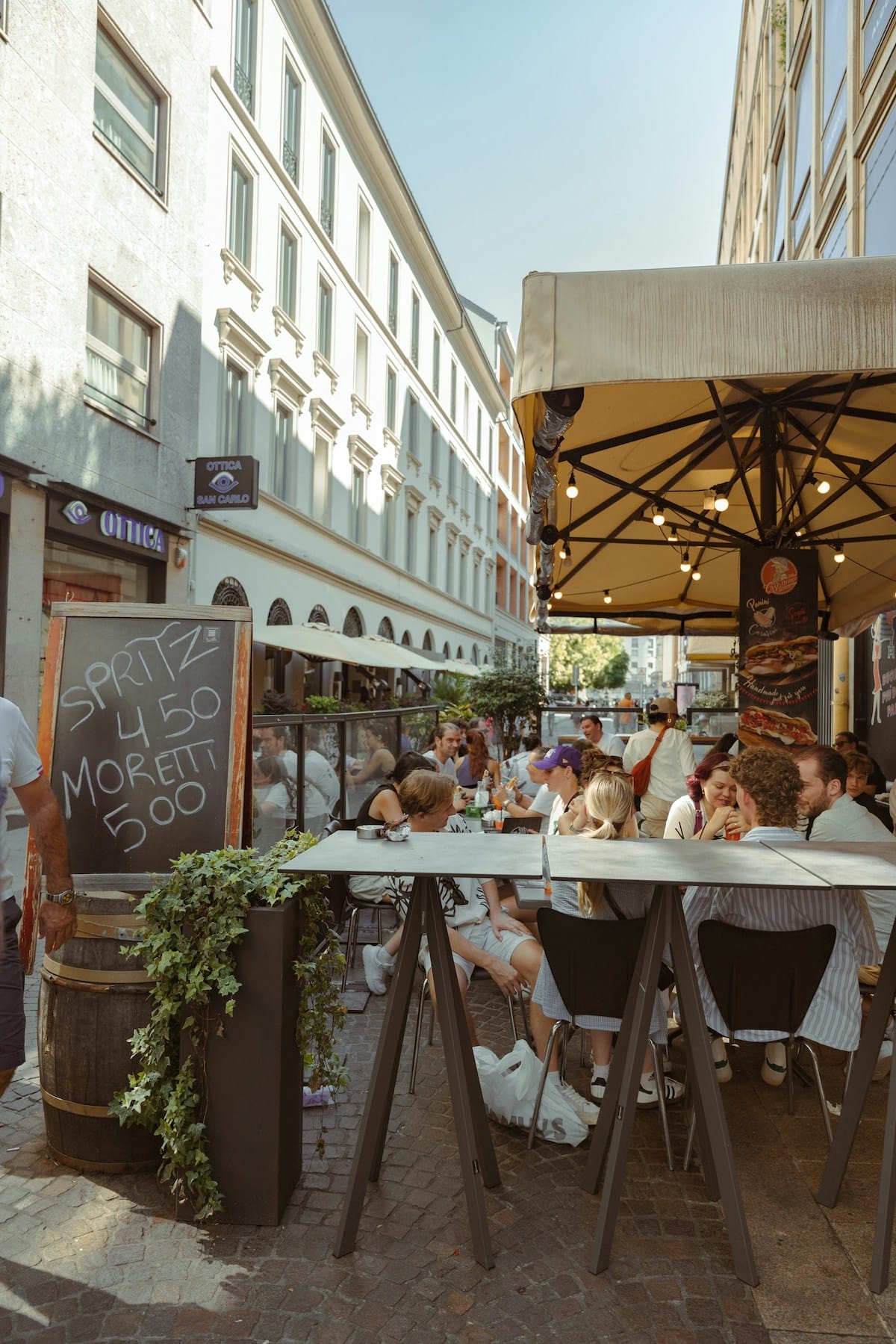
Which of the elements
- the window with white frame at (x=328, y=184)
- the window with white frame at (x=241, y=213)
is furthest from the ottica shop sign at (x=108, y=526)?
the window with white frame at (x=328, y=184)

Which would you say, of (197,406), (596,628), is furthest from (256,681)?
(596,628)

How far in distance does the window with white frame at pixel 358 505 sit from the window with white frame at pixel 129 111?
10420 mm

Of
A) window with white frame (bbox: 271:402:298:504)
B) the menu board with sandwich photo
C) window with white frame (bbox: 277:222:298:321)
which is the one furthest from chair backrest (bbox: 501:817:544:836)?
window with white frame (bbox: 277:222:298:321)

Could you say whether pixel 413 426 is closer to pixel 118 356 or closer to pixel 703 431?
pixel 118 356

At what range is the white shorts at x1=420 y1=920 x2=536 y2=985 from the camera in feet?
15.5

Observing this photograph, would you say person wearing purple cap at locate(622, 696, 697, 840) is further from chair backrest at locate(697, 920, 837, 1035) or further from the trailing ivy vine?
the trailing ivy vine

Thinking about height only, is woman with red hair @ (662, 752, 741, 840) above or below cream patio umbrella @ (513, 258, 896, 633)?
below

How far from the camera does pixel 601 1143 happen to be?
350cm

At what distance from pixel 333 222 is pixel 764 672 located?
1943cm

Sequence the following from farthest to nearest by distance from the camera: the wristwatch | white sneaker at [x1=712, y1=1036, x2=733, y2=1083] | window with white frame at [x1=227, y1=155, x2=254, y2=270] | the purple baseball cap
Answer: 1. window with white frame at [x1=227, y1=155, x2=254, y2=270]
2. the purple baseball cap
3. white sneaker at [x1=712, y1=1036, x2=733, y2=1083]
4. the wristwatch

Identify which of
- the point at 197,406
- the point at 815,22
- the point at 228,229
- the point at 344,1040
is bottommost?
the point at 344,1040

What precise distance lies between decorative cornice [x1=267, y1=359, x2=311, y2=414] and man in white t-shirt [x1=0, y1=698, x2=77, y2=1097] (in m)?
16.5

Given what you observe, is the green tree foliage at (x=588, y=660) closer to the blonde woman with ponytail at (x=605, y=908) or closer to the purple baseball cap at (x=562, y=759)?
the purple baseball cap at (x=562, y=759)

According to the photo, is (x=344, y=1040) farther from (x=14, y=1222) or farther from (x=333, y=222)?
(x=333, y=222)
